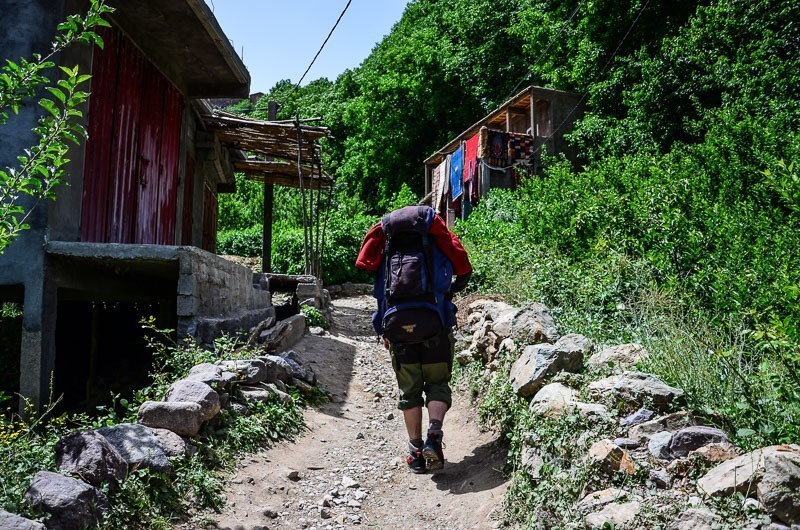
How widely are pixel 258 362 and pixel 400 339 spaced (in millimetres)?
1676

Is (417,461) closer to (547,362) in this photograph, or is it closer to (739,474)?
(547,362)

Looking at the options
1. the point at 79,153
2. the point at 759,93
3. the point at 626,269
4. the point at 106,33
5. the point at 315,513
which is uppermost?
the point at 759,93

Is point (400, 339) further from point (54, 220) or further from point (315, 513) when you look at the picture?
point (54, 220)

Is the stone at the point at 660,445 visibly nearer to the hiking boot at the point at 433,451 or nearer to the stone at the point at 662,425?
the stone at the point at 662,425

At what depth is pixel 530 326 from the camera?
504 cm

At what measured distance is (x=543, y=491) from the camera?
3.07 metres

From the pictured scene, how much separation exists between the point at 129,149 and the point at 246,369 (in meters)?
3.79

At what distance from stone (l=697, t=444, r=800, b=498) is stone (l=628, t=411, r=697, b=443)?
47 cm

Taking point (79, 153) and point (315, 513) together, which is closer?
point (315, 513)

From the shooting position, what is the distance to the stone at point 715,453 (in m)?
2.66

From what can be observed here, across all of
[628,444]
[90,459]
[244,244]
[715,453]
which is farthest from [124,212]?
[244,244]

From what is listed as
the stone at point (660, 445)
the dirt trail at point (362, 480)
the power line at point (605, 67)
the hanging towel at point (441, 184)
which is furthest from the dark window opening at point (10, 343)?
the power line at point (605, 67)

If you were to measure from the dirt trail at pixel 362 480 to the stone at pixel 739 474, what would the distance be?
1247mm

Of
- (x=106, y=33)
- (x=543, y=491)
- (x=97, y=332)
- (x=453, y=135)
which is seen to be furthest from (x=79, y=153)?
(x=453, y=135)
